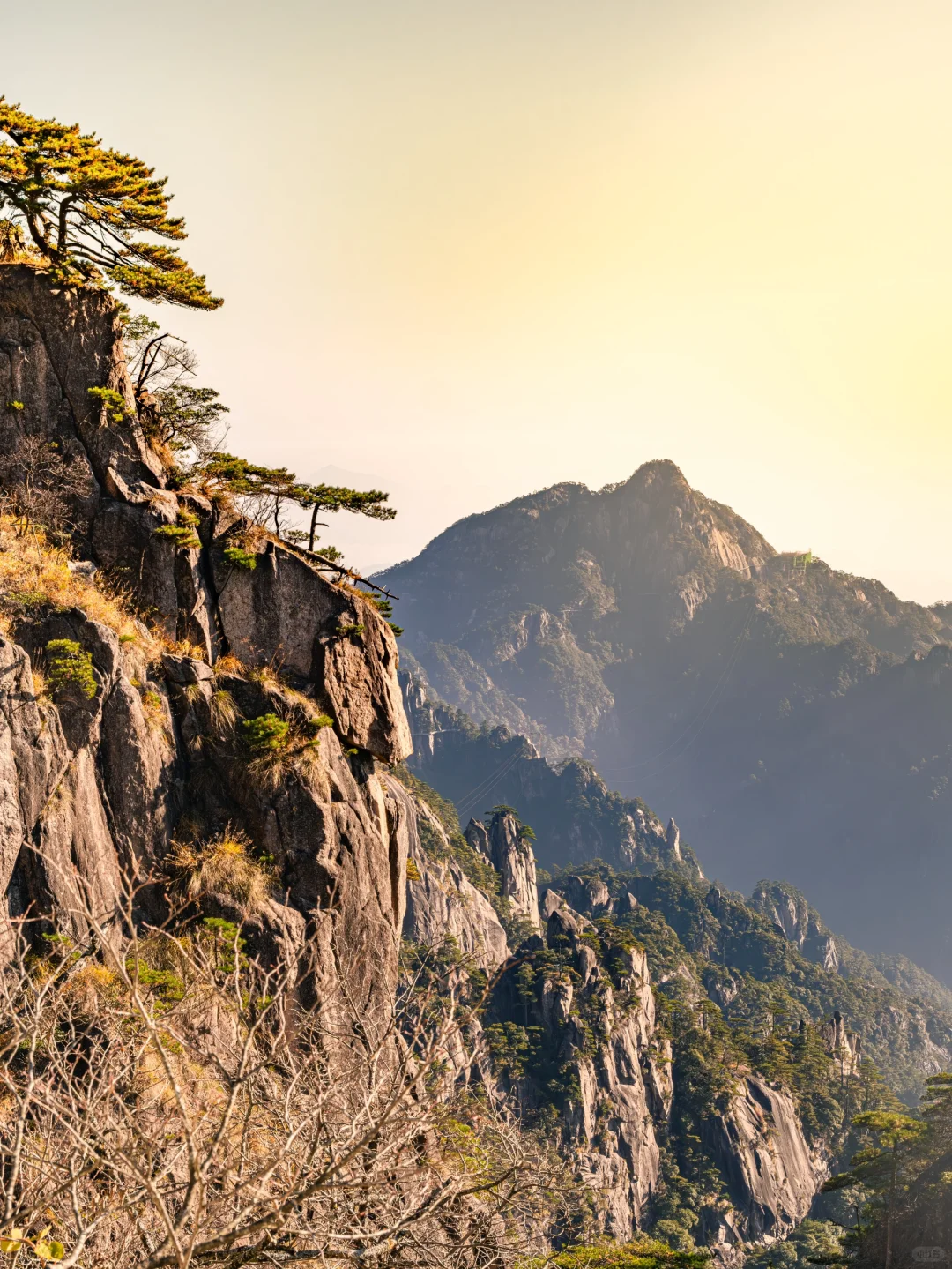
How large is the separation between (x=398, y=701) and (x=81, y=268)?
498 inches

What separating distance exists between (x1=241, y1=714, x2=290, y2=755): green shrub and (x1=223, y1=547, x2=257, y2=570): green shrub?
369 centimetres

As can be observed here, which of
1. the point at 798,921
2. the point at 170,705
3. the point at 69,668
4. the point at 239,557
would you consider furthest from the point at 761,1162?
the point at 798,921

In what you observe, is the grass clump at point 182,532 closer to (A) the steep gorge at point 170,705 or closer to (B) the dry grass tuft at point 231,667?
(A) the steep gorge at point 170,705

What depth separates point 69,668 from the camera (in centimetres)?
1509

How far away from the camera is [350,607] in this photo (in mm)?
20125

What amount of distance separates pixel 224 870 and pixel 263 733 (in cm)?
288

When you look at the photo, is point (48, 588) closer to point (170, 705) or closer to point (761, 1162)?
point (170, 705)

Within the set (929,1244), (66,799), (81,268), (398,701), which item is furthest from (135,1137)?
(929,1244)

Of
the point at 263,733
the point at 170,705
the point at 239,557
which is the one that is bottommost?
the point at 170,705

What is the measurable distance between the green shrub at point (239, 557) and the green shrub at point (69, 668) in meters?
4.42

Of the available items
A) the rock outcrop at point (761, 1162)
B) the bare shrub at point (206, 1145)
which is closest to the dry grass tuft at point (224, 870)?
the bare shrub at point (206, 1145)

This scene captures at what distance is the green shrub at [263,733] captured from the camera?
17.6m

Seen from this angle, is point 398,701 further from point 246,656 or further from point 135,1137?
point 135,1137

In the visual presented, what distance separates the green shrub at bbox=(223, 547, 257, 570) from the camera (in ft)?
62.2
